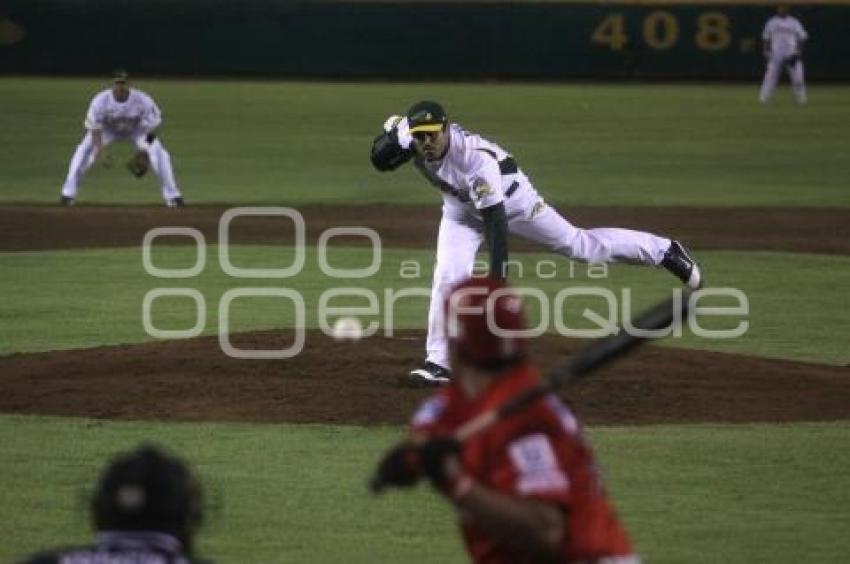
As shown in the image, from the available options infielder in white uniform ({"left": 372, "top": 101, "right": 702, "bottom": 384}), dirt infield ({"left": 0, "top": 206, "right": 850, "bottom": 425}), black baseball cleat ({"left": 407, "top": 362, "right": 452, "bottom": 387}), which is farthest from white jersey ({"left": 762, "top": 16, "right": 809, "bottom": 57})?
black baseball cleat ({"left": 407, "top": 362, "right": 452, "bottom": 387})

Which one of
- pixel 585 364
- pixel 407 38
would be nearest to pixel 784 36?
pixel 407 38

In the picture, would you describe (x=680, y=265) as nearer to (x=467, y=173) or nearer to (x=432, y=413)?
(x=467, y=173)

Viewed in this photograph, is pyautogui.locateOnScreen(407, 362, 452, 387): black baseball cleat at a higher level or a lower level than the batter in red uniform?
lower

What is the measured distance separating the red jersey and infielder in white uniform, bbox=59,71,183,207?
2073 centimetres

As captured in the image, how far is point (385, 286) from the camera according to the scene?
18.7m

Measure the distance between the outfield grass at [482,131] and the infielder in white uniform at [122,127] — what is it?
1365mm

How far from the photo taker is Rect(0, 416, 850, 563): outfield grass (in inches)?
→ 344

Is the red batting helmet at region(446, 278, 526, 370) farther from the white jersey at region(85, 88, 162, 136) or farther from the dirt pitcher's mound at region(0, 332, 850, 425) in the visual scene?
the white jersey at region(85, 88, 162, 136)

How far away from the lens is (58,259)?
20.7 meters

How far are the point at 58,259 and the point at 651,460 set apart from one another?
1127 centimetres

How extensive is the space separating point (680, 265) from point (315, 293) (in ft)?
17.4

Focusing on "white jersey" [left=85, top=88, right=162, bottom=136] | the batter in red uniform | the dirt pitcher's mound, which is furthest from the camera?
"white jersey" [left=85, top=88, right=162, bottom=136]

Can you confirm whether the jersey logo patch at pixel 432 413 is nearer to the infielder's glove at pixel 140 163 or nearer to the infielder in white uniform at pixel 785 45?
the infielder's glove at pixel 140 163

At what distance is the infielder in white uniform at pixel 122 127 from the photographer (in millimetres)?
25359
